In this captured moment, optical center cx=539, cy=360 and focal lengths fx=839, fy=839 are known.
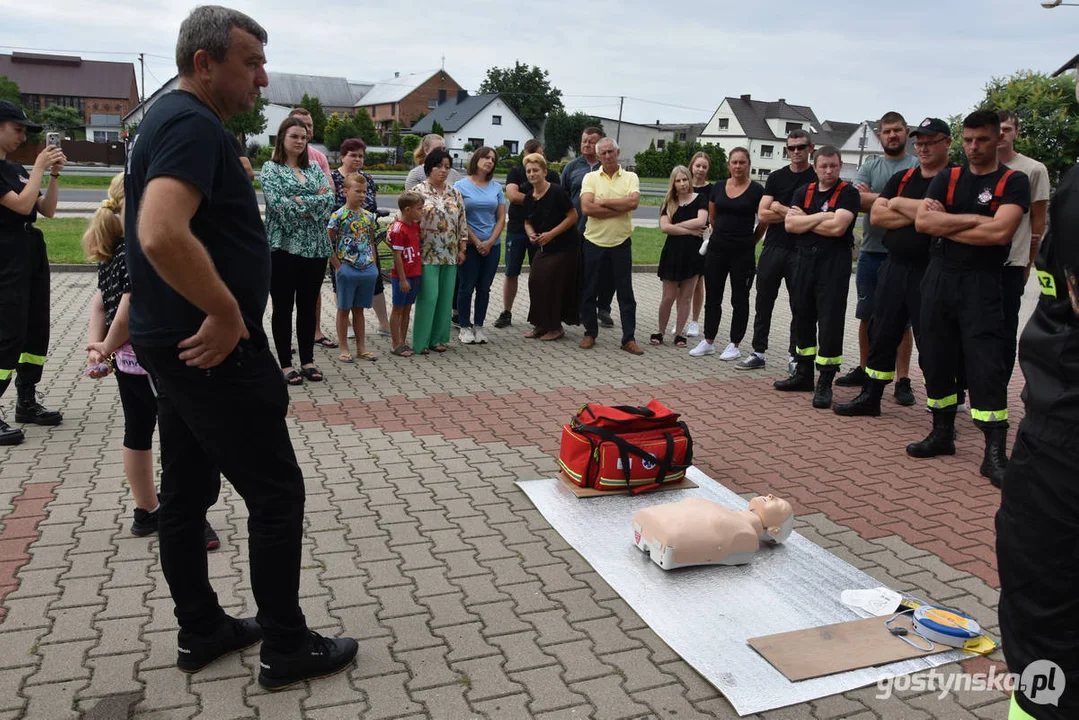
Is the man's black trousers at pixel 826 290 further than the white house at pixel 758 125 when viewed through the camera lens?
No

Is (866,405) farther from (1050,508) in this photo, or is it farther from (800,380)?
(1050,508)

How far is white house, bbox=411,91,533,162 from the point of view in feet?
253

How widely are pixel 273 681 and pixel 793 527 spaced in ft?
9.28

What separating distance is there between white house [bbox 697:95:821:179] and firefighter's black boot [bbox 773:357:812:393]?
80.4m

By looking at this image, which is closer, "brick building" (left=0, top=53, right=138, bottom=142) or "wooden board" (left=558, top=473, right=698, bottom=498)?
"wooden board" (left=558, top=473, right=698, bottom=498)

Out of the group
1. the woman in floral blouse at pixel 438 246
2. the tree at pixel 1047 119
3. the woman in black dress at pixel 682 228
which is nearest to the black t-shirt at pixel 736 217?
the woman in black dress at pixel 682 228

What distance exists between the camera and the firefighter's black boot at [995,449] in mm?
5562

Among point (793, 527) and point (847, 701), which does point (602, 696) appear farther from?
point (793, 527)

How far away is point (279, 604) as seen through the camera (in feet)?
9.94

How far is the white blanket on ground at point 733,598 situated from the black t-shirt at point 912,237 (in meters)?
2.75

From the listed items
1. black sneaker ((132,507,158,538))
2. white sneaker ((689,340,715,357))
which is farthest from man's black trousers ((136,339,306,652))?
white sneaker ((689,340,715,357))

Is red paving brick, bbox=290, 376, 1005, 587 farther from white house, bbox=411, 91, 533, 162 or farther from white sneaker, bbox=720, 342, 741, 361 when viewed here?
white house, bbox=411, 91, 533, 162

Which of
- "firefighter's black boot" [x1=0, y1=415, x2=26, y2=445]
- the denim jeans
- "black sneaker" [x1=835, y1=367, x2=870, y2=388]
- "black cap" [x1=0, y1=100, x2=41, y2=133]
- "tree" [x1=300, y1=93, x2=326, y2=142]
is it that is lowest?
"firefighter's black boot" [x1=0, y1=415, x2=26, y2=445]

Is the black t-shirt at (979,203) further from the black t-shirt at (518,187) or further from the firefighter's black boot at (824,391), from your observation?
the black t-shirt at (518,187)
